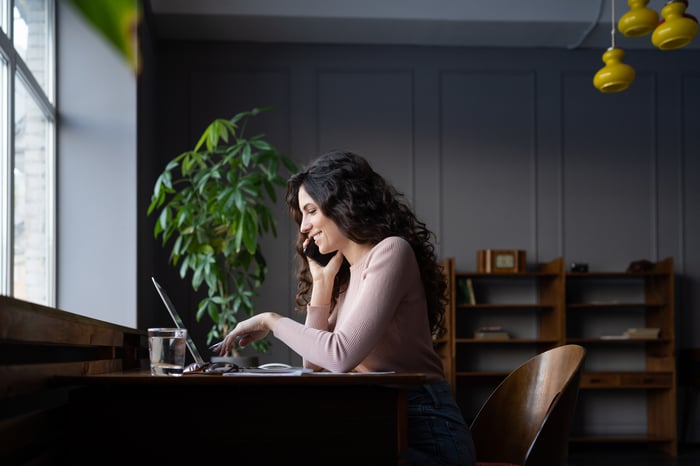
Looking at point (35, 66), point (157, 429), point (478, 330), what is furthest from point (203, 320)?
point (157, 429)

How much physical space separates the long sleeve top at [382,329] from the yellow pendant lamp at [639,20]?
97.0 inches

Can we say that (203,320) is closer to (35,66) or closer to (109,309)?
(109,309)

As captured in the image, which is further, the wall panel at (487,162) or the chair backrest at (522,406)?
the wall panel at (487,162)

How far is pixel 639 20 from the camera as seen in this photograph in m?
3.80

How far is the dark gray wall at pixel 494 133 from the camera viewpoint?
6383mm

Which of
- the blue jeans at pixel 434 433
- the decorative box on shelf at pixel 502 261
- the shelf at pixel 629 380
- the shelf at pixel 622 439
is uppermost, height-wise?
the decorative box on shelf at pixel 502 261

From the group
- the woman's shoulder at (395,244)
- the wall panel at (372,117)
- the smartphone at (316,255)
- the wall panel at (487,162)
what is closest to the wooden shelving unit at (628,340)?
the wall panel at (487,162)

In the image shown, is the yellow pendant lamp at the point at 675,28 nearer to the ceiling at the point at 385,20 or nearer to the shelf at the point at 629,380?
the ceiling at the point at 385,20

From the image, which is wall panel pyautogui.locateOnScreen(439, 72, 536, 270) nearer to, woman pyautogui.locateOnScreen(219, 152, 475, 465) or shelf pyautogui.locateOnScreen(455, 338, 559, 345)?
shelf pyautogui.locateOnScreen(455, 338, 559, 345)

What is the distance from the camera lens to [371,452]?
147 cm

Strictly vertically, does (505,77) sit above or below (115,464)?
above

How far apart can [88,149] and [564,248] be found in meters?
3.77

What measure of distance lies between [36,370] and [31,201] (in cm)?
289

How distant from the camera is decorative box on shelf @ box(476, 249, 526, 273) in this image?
6219 millimetres
